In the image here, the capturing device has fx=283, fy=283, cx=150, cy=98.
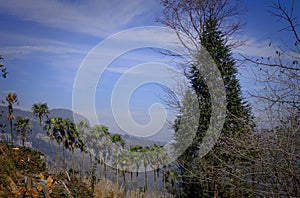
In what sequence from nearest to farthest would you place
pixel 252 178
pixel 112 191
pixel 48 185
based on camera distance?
pixel 252 178 → pixel 48 185 → pixel 112 191

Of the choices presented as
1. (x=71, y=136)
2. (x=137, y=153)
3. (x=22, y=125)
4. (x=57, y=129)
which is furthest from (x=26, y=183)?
(x=22, y=125)

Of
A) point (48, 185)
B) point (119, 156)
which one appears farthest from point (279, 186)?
point (119, 156)

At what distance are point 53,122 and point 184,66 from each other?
26.3 metres

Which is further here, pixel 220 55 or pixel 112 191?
pixel 220 55

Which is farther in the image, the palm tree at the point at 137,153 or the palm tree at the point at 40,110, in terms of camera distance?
the palm tree at the point at 40,110

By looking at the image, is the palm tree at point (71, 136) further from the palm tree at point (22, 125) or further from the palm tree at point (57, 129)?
the palm tree at point (22, 125)

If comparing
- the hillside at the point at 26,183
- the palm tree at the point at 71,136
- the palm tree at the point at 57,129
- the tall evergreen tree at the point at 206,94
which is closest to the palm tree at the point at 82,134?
the palm tree at the point at 71,136

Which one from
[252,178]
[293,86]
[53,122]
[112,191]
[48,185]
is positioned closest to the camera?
[293,86]

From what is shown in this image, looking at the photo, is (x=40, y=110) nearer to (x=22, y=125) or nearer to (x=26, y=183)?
(x=22, y=125)

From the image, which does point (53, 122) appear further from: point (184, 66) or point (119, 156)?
point (184, 66)

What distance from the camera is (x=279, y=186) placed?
14.5ft

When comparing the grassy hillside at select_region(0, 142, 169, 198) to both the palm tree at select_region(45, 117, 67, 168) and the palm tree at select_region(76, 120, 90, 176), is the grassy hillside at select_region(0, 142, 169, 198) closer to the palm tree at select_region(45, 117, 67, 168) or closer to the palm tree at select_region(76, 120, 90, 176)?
the palm tree at select_region(76, 120, 90, 176)

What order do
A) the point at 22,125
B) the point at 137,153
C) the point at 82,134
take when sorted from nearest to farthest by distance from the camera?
the point at 137,153 → the point at 22,125 → the point at 82,134

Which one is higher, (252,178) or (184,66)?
(184,66)
